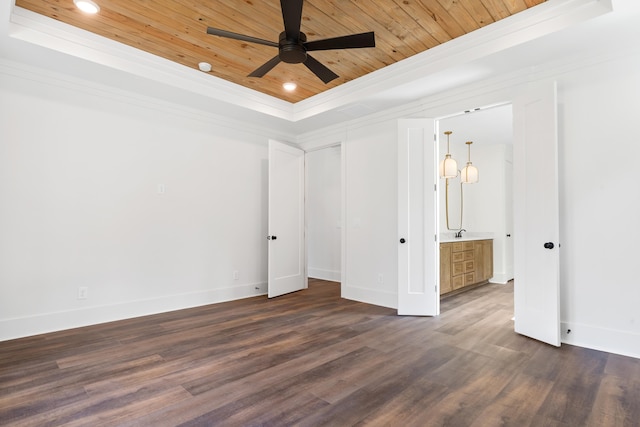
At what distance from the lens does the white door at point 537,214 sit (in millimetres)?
2986

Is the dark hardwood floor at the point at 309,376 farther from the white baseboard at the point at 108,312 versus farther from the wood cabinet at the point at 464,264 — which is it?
the wood cabinet at the point at 464,264

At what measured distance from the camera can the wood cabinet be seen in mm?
4922

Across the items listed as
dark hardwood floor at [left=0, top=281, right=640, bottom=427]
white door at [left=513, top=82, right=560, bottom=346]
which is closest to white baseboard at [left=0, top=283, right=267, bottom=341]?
dark hardwood floor at [left=0, top=281, right=640, bottom=427]

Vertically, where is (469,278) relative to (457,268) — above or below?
below

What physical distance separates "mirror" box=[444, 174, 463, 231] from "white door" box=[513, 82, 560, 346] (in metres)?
3.22

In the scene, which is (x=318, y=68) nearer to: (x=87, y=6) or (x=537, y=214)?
(x=87, y=6)

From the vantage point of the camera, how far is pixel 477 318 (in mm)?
3879

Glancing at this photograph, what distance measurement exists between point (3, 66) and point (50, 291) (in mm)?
2213

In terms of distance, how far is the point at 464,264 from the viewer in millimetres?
5383

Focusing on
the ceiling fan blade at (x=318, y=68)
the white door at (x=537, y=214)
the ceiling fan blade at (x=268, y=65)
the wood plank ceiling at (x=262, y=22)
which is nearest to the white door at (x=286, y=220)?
the wood plank ceiling at (x=262, y=22)

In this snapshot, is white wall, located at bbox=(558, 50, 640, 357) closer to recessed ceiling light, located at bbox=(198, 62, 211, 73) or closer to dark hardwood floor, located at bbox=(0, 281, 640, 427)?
dark hardwood floor, located at bbox=(0, 281, 640, 427)

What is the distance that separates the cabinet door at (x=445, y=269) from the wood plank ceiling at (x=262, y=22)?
9.00ft

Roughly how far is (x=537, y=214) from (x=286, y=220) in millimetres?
3309

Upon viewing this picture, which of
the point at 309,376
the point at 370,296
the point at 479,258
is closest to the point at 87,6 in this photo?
the point at 309,376
